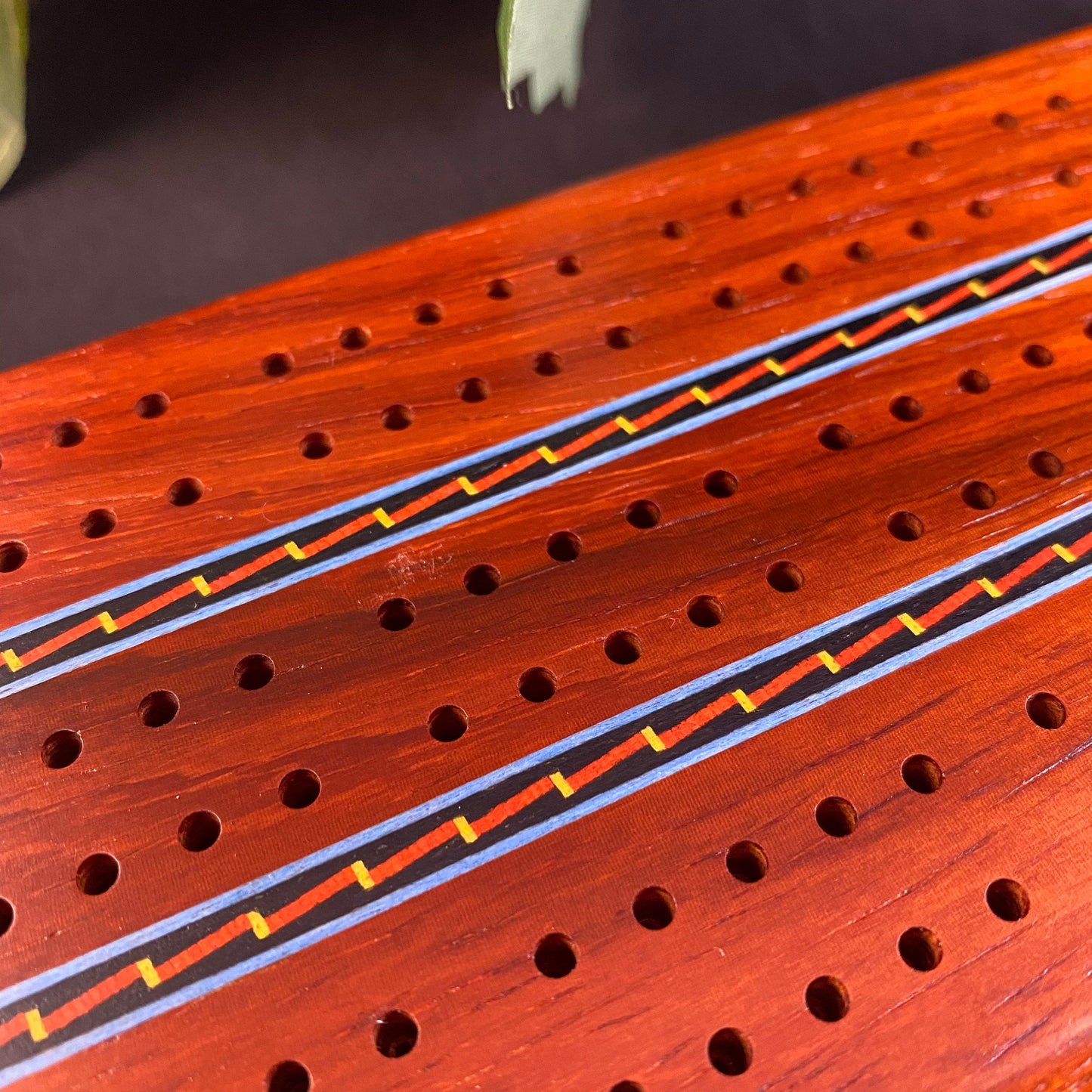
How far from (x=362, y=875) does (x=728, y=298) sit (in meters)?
0.37

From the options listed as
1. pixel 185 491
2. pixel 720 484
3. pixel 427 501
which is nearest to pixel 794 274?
pixel 720 484

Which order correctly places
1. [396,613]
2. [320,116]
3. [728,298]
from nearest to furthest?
[396,613], [728,298], [320,116]

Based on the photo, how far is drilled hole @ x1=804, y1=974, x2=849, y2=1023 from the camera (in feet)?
1.42

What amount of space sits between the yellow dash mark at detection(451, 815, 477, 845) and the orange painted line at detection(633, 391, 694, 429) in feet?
0.74

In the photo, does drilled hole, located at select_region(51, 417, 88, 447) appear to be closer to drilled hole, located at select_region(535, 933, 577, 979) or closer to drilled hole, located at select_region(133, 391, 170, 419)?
drilled hole, located at select_region(133, 391, 170, 419)

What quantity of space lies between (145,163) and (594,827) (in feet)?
2.30

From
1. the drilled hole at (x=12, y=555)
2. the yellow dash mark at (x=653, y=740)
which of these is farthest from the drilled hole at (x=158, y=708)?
the yellow dash mark at (x=653, y=740)

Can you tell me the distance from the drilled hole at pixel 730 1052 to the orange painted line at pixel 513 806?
117 mm

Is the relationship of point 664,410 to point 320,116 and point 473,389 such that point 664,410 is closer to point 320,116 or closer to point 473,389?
point 473,389

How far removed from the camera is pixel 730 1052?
0.43 m

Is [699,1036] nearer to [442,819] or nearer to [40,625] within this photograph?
[442,819]

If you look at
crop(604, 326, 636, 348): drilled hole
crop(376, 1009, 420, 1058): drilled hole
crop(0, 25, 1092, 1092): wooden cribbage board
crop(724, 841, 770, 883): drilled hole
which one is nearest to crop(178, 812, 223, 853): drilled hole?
crop(0, 25, 1092, 1092): wooden cribbage board

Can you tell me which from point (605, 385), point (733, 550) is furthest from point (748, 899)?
point (605, 385)

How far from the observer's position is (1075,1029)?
429mm
